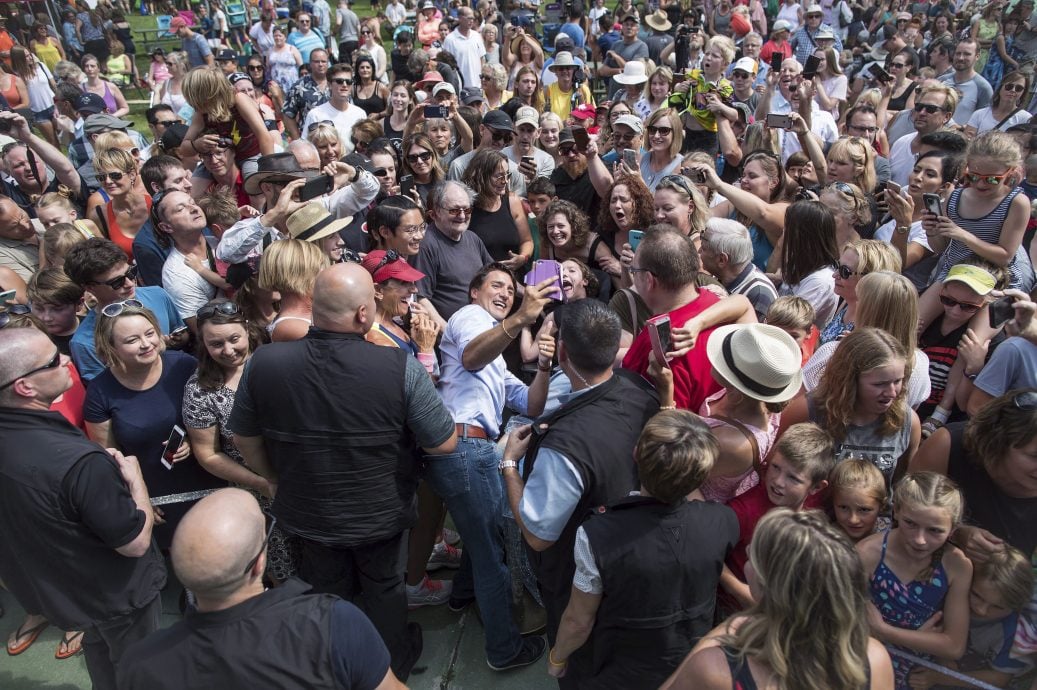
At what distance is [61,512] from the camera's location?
2.36 meters

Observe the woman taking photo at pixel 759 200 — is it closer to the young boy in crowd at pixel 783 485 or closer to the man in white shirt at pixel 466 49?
the young boy in crowd at pixel 783 485

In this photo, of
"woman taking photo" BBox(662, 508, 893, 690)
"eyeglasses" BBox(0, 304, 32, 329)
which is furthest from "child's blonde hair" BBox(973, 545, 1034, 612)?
"eyeglasses" BBox(0, 304, 32, 329)

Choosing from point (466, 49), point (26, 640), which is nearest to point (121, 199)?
point (26, 640)

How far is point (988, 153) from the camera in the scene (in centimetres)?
375

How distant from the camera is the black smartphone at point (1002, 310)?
3070mm

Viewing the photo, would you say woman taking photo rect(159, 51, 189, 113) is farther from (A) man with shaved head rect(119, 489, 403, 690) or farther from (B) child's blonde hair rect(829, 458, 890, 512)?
(B) child's blonde hair rect(829, 458, 890, 512)

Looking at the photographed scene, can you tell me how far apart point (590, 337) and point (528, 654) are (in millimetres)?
1596

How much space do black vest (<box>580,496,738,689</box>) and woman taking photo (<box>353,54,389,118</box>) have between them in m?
7.23

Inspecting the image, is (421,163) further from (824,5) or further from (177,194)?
(824,5)

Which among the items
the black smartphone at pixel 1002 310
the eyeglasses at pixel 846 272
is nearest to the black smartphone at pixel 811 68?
the eyeglasses at pixel 846 272

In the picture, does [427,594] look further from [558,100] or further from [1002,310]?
[558,100]

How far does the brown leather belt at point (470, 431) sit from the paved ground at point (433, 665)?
38.6 inches

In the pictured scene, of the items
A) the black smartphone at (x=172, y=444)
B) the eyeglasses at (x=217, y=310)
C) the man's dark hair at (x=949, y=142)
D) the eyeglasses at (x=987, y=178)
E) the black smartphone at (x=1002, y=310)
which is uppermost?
the eyeglasses at (x=987, y=178)

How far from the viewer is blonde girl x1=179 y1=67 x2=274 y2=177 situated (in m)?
4.49
